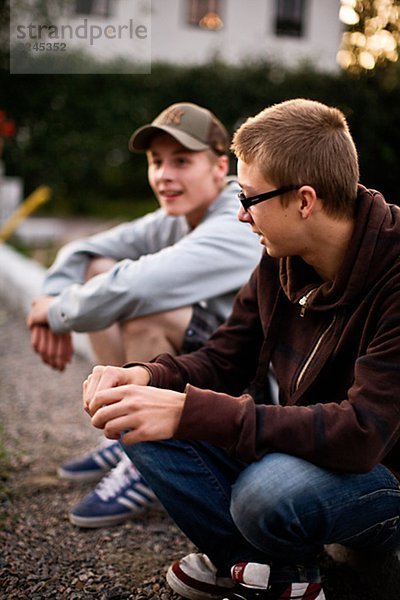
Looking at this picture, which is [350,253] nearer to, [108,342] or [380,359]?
[380,359]

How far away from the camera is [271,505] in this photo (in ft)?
6.17

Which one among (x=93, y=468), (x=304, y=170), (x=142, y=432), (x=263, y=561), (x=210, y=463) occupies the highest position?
(x=304, y=170)

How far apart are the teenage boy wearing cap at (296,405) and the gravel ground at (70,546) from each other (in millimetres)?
139

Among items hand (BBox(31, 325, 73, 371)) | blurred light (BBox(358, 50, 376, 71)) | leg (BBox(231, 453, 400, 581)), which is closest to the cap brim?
hand (BBox(31, 325, 73, 371))

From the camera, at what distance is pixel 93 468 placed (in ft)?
10.6

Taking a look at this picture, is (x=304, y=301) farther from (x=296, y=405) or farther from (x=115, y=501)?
(x=115, y=501)

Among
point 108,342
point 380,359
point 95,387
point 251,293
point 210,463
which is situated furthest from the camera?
point 108,342

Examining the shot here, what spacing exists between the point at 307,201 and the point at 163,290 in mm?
1113

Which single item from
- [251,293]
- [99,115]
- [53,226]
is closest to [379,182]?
[251,293]

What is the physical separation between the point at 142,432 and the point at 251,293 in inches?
26.5

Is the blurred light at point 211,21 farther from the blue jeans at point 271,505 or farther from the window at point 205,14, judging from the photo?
the blue jeans at point 271,505

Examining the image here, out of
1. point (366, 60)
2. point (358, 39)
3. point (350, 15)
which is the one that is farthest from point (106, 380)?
point (366, 60)

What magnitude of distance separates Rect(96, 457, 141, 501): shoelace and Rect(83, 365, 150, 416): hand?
84cm

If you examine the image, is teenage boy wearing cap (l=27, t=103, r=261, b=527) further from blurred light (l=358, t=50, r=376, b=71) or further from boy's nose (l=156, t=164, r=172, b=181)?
blurred light (l=358, t=50, r=376, b=71)
